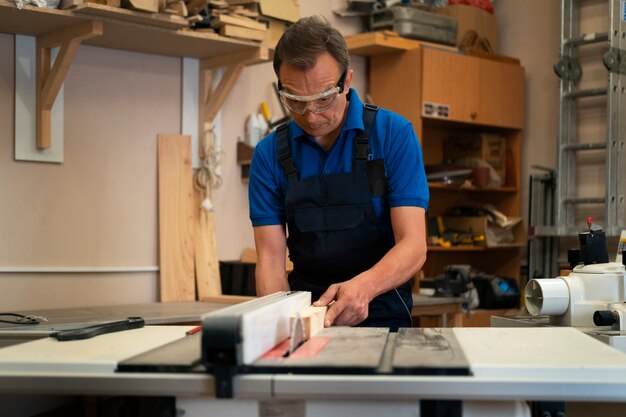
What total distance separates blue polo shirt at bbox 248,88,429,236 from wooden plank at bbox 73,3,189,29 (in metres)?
1.08

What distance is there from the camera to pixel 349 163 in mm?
2332

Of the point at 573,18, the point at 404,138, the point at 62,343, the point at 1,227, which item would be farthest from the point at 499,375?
the point at 573,18

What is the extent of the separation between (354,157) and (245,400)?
1.07 m

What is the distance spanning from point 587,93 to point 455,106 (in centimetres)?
76

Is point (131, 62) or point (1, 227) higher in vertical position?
point (131, 62)

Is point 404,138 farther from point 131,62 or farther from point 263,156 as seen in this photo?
point 131,62

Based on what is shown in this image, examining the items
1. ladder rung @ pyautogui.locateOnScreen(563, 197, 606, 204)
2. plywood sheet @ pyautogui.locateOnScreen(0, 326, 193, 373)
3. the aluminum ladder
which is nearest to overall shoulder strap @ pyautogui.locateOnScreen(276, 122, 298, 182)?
plywood sheet @ pyautogui.locateOnScreen(0, 326, 193, 373)

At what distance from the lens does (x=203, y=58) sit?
3.99 m

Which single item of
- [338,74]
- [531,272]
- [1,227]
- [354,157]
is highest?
[338,74]

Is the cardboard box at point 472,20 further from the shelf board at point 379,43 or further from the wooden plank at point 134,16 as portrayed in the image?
the wooden plank at point 134,16

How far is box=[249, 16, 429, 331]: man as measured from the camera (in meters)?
2.14

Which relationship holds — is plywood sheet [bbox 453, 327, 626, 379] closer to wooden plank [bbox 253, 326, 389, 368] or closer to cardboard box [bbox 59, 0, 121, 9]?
wooden plank [bbox 253, 326, 389, 368]

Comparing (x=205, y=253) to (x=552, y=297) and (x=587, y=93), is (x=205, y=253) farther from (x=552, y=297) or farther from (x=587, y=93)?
(x=587, y=93)

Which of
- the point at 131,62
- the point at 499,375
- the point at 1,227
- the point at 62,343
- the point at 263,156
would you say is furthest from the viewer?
the point at 131,62
